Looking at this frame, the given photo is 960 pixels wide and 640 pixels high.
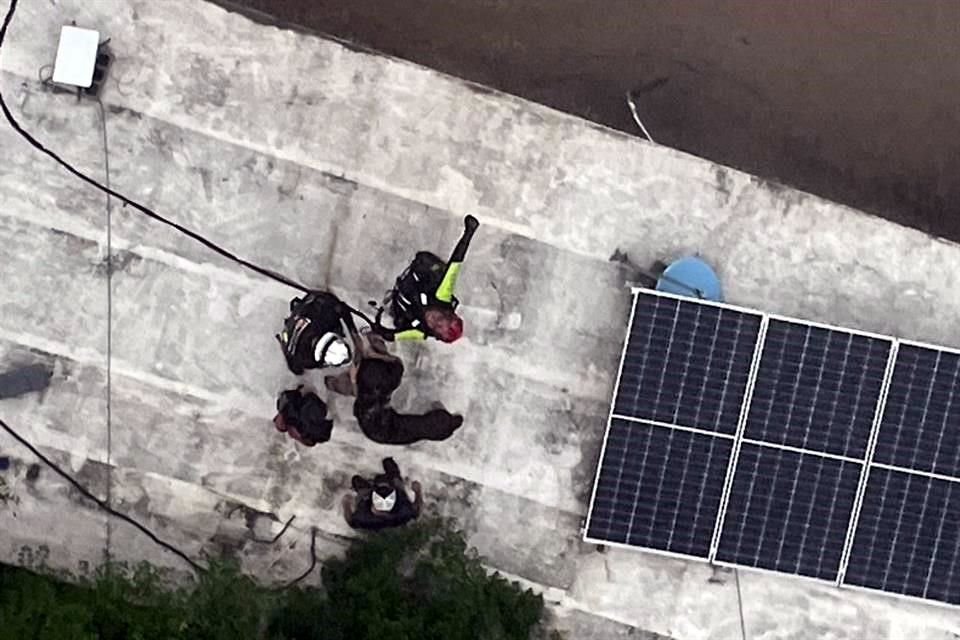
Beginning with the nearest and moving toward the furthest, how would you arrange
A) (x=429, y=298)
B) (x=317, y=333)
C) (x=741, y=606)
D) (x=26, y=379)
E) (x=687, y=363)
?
(x=317, y=333) < (x=429, y=298) < (x=687, y=363) < (x=26, y=379) < (x=741, y=606)

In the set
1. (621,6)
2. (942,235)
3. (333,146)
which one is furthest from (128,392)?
(942,235)

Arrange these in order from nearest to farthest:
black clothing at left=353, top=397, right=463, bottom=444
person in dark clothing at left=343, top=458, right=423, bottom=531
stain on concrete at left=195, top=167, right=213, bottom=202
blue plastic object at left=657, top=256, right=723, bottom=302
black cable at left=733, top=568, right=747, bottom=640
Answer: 1. black clothing at left=353, top=397, right=463, bottom=444
2. blue plastic object at left=657, top=256, right=723, bottom=302
3. person in dark clothing at left=343, top=458, right=423, bottom=531
4. stain on concrete at left=195, top=167, right=213, bottom=202
5. black cable at left=733, top=568, right=747, bottom=640

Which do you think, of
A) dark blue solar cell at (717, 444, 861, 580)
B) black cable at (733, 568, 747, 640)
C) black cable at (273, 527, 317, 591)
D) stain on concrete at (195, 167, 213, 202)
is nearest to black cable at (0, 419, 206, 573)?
black cable at (273, 527, 317, 591)

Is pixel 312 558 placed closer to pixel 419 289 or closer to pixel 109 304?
pixel 419 289

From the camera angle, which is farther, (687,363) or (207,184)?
(207,184)

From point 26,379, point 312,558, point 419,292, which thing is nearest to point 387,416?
point 419,292

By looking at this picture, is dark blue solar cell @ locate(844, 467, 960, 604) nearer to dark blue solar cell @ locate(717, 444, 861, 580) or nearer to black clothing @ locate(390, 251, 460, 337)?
dark blue solar cell @ locate(717, 444, 861, 580)

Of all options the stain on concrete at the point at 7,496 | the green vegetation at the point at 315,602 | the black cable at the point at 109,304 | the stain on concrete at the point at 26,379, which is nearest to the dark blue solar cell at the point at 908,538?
the green vegetation at the point at 315,602

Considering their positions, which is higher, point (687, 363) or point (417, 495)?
point (687, 363)

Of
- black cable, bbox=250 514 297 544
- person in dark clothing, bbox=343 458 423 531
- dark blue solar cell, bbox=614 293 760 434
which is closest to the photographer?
dark blue solar cell, bbox=614 293 760 434
